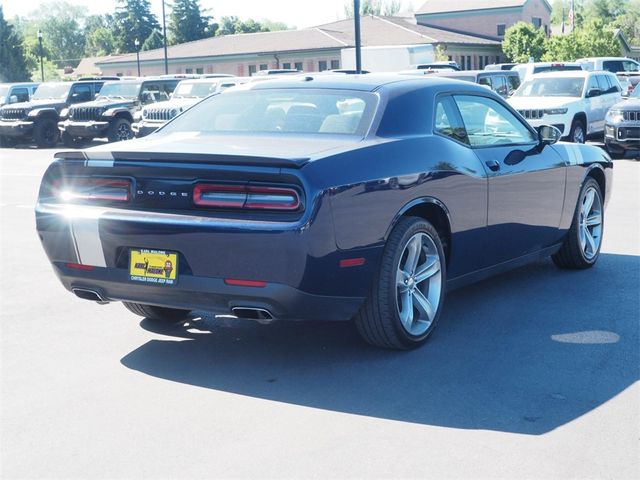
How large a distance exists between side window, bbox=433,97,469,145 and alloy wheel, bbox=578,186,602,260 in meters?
1.91

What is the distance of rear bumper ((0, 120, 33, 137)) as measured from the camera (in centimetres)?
2773

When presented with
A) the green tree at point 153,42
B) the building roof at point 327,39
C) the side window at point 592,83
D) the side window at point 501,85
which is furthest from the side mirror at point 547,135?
the green tree at point 153,42

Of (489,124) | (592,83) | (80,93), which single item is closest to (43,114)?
(80,93)

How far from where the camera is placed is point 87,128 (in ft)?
84.6

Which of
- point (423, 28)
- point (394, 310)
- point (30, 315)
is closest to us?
point (394, 310)

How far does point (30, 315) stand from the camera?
6.69 meters

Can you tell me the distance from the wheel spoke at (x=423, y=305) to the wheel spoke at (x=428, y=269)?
8 centimetres

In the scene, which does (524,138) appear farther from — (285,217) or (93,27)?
(93,27)

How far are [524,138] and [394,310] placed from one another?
2326mm

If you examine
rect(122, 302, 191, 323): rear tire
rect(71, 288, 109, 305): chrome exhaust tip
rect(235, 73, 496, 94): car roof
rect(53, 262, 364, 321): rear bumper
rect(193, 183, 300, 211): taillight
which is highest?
rect(235, 73, 496, 94): car roof

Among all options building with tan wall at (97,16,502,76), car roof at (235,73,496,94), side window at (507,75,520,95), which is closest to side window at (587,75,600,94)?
side window at (507,75,520,95)

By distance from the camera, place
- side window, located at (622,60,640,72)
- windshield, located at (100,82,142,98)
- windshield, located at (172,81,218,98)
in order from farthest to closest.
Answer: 1. side window, located at (622,60,640,72)
2. windshield, located at (100,82,142,98)
3. windshield, located at (172,81,218,98)

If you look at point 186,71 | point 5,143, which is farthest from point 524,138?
point 186,71

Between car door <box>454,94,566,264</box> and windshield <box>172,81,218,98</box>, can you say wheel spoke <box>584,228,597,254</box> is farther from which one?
windshield <box>172,81,218,98</box>
